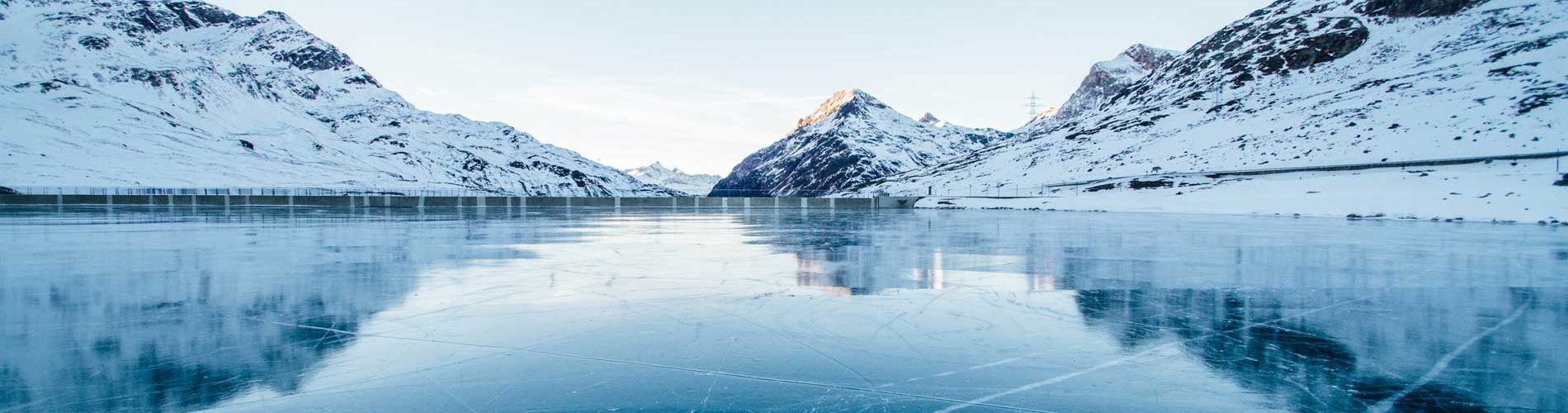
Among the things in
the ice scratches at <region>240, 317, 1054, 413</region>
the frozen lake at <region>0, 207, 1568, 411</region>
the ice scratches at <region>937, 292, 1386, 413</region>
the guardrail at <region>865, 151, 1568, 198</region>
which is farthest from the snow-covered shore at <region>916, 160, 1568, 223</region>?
the ice scratches at <region>240, 317, 1054, 413</region>

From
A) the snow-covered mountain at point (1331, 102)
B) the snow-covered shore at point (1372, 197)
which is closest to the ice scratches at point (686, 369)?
the snow-covered shore at point (1372, 197)

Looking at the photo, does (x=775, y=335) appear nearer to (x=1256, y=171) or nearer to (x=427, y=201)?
(x=427, y=201)

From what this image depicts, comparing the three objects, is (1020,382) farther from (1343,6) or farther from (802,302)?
(1343,6)

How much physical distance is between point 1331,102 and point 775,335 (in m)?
107

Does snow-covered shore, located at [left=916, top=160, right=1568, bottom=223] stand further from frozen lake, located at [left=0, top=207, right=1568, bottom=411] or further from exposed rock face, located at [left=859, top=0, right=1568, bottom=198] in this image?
frozen lake, located at [left=0, top=207, right=1568, bottom=411]

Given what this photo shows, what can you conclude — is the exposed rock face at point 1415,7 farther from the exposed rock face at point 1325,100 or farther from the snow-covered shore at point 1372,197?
the snow-covered shore at point 1372,197

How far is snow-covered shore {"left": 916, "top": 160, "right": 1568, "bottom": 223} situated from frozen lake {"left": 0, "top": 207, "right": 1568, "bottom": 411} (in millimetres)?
29577

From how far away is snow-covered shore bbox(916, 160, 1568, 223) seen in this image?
32500 mm

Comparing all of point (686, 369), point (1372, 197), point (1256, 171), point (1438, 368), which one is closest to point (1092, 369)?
point (1438, 368)

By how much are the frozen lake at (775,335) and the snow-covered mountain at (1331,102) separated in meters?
38.7

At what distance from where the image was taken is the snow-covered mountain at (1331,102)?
206 feet

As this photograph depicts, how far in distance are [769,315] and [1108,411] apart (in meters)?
3.07

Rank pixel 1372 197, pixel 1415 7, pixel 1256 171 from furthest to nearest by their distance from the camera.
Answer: pixel 1415 7
pixel 1256 171
pixel 1372 197

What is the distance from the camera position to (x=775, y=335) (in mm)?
5285
